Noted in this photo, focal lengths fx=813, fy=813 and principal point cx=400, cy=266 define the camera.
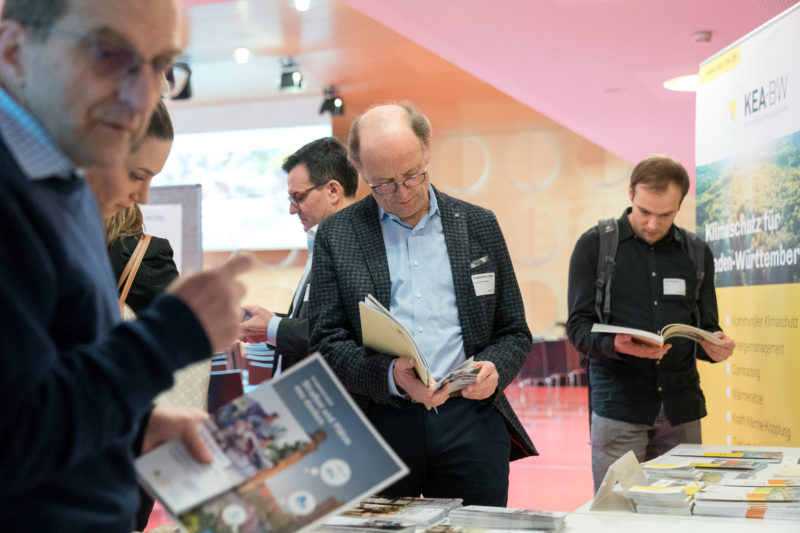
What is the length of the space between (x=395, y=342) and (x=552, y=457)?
5.11 meters

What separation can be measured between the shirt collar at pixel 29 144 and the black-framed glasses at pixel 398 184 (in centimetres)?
146

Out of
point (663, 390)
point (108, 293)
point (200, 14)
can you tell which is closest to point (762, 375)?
point (663, 390)

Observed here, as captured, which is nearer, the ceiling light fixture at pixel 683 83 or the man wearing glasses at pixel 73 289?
the man wearing glasses at pixel 73 289

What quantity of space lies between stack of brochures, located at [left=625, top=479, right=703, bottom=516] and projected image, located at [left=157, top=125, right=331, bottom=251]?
29.4 ft

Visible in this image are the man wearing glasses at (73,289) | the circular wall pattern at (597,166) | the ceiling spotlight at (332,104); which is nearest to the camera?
the man wearing glasses at (73,289)

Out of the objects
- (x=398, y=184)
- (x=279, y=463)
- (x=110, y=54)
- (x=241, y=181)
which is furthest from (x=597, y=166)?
(x=110, y=54)

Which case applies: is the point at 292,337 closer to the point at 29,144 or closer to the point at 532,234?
the point at 29,144

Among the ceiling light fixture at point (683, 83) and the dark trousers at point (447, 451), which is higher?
the ceiling light fixture at point (683, 83)

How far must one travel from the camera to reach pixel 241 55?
8.72 metres

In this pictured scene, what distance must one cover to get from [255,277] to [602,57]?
670cm

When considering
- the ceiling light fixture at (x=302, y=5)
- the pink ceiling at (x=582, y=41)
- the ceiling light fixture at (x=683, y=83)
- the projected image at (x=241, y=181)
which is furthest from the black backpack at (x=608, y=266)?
the projected image at (x=241, y=181)

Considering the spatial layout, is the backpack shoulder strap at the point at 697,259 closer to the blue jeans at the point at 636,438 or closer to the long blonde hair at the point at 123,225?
the blue jeans at the point at 636,438

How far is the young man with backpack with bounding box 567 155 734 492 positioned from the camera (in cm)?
302

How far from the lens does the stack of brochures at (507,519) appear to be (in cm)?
163
